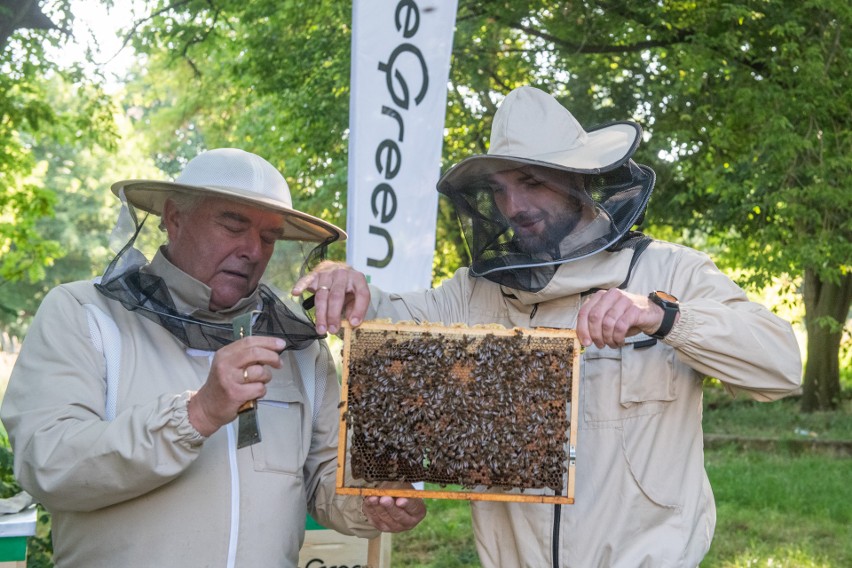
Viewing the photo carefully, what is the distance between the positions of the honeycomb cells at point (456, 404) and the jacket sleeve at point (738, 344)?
14.5 inches

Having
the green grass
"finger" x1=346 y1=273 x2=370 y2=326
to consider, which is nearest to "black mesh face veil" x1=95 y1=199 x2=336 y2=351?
"finger" x1=346 y1=273 x2=370 y2=326

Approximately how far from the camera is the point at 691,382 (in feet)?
9.82

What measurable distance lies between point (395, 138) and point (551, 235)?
2.25 m

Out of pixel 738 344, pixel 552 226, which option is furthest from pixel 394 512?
pixel 738 344

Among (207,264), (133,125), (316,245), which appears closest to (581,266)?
(316,245)

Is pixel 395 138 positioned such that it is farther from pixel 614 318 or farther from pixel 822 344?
pixel 822 344

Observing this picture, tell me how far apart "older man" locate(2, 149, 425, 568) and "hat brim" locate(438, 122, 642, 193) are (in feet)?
1.69

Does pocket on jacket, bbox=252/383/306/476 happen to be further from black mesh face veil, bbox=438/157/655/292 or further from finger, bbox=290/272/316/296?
black mesh face veil, bbox=438/157/655/292

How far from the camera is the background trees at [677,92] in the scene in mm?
8664

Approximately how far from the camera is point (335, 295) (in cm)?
292

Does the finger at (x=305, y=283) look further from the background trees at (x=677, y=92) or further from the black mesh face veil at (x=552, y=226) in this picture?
the background trees at (x=677, y=92)

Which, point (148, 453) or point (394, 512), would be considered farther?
point (394, 512)

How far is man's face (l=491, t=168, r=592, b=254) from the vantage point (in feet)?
10.0

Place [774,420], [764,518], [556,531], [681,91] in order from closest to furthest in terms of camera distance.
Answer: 1. [556,531]
2. [764,518]
3. [681,91]
4. [774,420]
